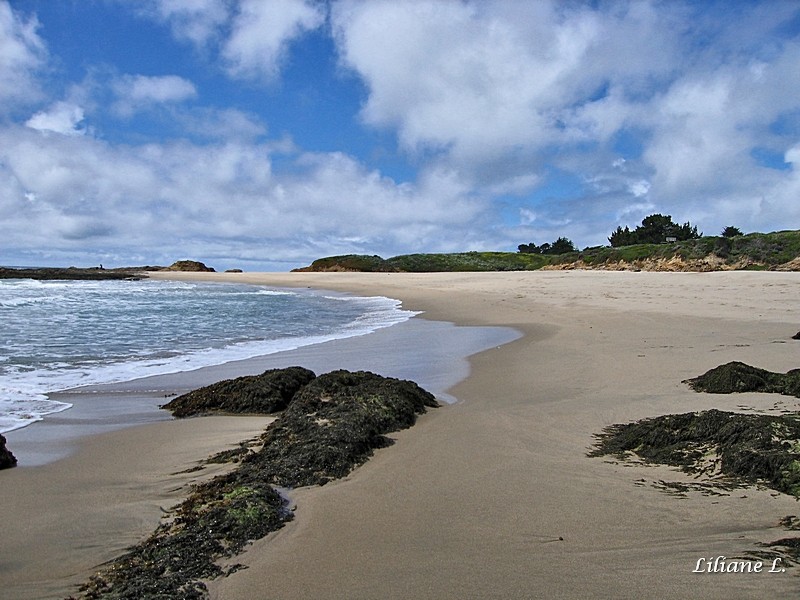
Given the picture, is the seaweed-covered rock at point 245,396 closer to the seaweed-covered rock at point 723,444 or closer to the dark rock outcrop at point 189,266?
the seaweed-covered rock at point 723,444

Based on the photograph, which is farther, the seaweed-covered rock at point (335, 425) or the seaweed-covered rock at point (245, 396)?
the seaweed-covered rock at point (245, 396)

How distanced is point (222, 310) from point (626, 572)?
18777 mm

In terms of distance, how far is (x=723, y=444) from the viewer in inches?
152

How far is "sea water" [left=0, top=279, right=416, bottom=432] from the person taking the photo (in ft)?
25.8

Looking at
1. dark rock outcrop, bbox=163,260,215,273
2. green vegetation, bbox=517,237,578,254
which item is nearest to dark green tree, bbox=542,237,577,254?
green vegetation, bbox=517,237,578,254

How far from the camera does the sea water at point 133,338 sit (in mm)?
7855

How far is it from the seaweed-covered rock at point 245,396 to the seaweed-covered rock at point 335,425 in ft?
2.03

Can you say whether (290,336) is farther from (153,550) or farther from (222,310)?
(153,550)

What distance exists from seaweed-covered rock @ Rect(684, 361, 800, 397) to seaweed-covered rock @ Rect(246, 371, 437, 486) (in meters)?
2.89

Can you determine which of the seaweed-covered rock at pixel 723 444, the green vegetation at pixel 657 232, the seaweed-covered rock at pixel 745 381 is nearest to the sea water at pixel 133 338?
the seaweed-covered rock at pixel 723 444

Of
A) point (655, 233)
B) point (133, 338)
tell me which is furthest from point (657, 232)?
point (133, 338)

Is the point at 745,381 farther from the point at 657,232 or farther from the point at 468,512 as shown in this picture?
the point at 657,232

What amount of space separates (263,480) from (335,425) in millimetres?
967

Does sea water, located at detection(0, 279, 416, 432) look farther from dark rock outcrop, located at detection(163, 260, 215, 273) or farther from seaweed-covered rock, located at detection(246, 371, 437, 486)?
dark rock outcrop, located at detection(163, 260, 215, 273)
